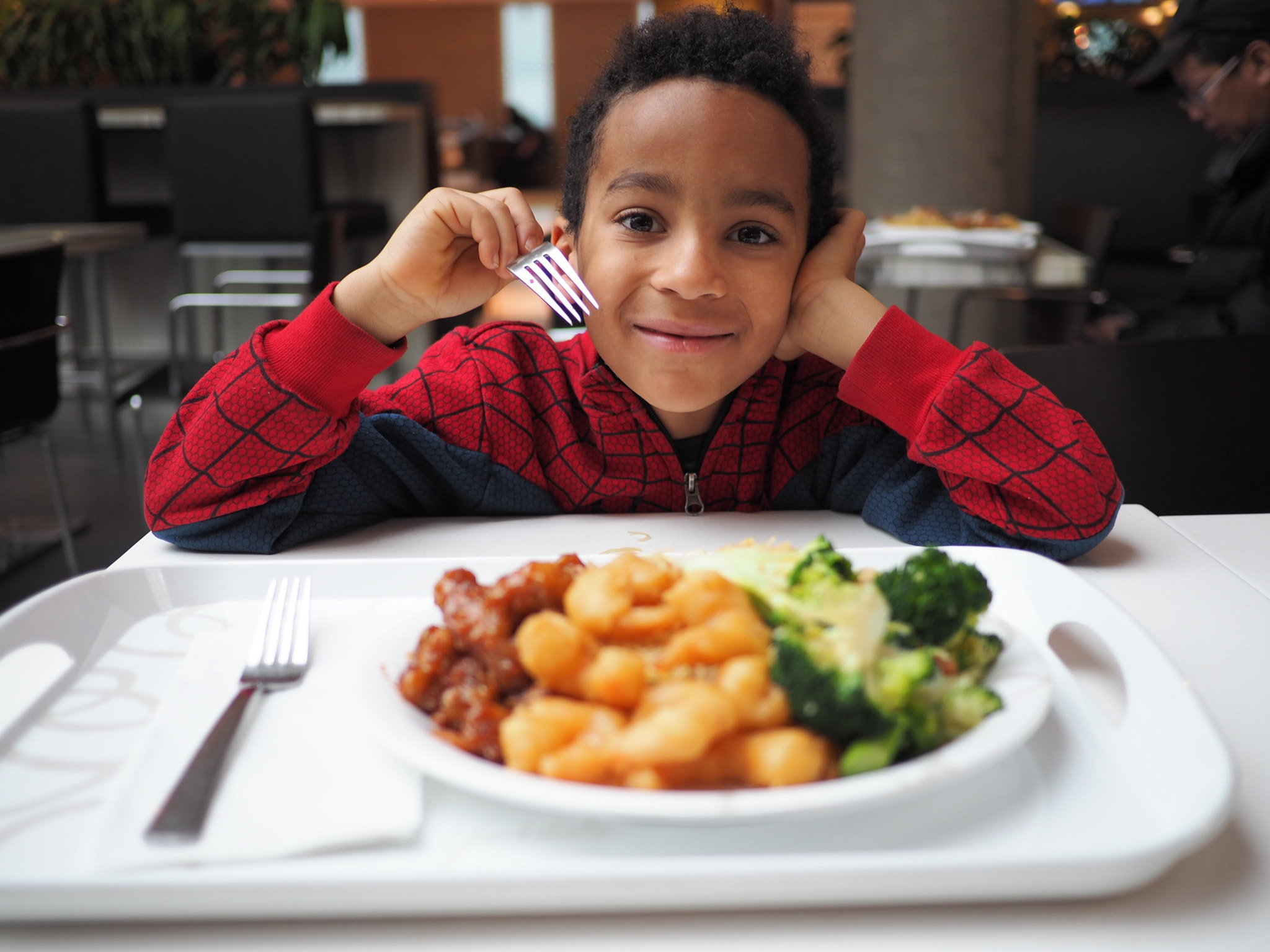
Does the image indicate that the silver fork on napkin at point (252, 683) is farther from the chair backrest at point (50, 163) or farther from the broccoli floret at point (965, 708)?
the chair backrest at point (50, 163)

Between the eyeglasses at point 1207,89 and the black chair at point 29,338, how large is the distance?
2.88m

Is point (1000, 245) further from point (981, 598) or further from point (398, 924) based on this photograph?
point (398, 924)

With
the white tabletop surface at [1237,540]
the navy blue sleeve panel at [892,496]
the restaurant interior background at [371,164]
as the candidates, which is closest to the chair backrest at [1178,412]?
the white tabletop surface at [1237,540]

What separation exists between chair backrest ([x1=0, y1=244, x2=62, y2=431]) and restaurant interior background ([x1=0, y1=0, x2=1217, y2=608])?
0.22 metres

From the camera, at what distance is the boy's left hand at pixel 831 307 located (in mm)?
990

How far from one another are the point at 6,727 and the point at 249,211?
3503 mm

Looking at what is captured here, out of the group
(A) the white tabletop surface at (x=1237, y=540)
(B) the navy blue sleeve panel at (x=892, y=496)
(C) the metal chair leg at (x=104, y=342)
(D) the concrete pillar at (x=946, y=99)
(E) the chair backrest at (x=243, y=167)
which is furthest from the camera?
(D) the concrete pillar at (x=946, y=99)

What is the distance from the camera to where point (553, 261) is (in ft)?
2.98

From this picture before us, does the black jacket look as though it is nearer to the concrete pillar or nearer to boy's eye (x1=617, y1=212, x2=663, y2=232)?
the concrete pillar

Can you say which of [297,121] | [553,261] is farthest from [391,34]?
[553,261]

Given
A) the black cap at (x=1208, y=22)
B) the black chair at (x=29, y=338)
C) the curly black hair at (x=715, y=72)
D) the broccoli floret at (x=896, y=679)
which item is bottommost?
the black chair at (x=29, y=338)

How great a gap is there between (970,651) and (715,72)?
64 centimetres

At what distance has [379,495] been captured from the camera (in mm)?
1018

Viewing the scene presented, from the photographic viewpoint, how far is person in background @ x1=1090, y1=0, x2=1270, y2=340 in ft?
8.11
